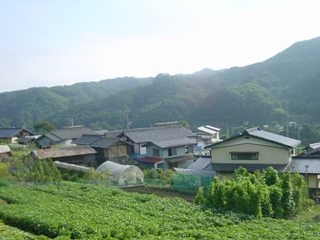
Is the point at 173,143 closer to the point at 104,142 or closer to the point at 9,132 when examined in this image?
the point at 104,142

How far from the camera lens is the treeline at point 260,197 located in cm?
1764

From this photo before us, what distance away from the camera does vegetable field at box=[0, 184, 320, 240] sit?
13656 millimetres

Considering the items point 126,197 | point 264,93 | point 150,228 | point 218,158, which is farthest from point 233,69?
point 150,228

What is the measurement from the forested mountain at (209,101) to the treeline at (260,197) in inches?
1906

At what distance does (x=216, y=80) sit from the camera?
105688mm

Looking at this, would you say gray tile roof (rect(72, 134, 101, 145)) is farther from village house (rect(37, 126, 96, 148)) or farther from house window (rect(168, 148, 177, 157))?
house window (rect(168, 148, 177, 157))

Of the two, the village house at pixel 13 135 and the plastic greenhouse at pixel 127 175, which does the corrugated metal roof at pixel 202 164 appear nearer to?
the plastic greenhouse at pixel 127 175

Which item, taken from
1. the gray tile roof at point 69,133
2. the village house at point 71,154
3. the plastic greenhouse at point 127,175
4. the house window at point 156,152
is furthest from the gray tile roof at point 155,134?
the gray tile roof at point 69,133

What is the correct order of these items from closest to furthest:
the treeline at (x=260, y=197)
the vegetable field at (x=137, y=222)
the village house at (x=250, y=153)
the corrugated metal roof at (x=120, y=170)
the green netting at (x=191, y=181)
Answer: the vegetable field at (x=137, y=222), the treeline at (x=260, y=197), the green netting at (x=191, y=181), the village house at (x=250, y=153), the corrugated metal roof at (x=120, y=170)

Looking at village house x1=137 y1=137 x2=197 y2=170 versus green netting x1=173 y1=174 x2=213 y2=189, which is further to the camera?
village house x1=137 y1=137 x2=197 y2=170

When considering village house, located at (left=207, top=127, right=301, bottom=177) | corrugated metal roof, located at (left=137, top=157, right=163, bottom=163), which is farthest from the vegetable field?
corrugated metal roof, located at (left=137, top=157, right=163, bottom=163)

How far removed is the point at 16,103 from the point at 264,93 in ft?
264

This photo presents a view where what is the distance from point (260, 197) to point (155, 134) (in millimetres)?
30241

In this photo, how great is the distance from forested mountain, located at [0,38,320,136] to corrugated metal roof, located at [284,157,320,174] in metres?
41.1
